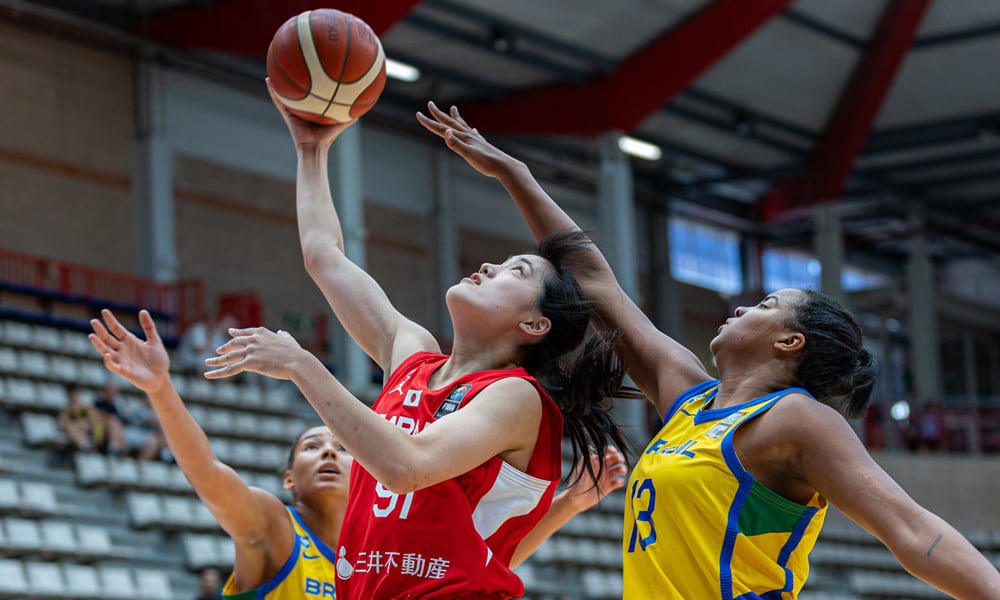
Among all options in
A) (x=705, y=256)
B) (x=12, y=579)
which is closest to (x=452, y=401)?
(x=12, y=579)

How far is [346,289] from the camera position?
3.54 metres

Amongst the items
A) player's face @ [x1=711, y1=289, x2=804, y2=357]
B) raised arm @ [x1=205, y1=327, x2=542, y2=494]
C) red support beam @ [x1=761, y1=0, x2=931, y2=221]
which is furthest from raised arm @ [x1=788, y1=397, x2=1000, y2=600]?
red support beam @ [x1=761, y1=0, x2=931, y2=221]

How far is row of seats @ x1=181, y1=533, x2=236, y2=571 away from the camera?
10.8 meters

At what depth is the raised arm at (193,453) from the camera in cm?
317

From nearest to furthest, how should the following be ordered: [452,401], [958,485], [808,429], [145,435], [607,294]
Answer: [808,429]
[452,401]
[607,294]
[145,435]
[958,485]

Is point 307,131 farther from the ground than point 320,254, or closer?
farther from the ground

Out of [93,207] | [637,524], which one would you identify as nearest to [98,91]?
[93,207]

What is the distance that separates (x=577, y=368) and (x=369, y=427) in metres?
0.75

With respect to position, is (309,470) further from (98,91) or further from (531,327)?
(98,91)

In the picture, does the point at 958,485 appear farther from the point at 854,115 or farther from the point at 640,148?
the point at 640,148

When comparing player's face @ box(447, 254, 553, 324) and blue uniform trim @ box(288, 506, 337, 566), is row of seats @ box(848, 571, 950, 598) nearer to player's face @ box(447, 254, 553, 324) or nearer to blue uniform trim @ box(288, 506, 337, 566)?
blue uniform trim @ box(288, 506, 337, 566)

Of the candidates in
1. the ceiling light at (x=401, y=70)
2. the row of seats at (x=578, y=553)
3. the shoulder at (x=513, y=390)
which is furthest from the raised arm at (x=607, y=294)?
the ceiling light at (x=401, y=70)

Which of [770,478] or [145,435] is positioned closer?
[770,478]

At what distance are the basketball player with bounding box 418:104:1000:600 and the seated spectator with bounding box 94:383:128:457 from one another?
939 cm
